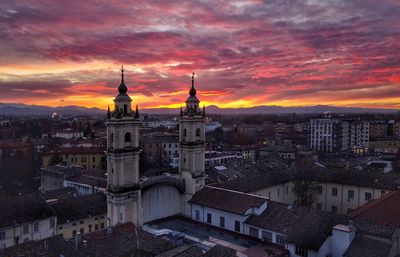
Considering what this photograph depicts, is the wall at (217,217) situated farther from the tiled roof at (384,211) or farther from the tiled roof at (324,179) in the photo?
the tiled roof at (384,211)

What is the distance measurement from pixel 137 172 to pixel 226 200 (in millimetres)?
9081

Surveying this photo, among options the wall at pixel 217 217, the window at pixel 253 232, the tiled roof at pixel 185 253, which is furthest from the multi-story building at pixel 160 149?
the tiled roof at pixel 185 253

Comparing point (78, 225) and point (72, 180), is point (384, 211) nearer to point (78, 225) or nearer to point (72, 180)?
point (78, 225)

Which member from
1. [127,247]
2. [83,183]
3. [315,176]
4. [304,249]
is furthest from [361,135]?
→ [127,247]

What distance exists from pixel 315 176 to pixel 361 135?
95164mm

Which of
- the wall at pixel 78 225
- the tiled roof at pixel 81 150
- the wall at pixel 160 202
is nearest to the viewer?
the wall at pixel 160 202

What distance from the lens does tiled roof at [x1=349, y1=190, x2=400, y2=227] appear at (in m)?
30.1

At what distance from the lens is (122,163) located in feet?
108

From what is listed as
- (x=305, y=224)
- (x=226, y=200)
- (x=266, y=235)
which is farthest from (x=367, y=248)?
(x=226, y=200)

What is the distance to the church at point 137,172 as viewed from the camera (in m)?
32.9

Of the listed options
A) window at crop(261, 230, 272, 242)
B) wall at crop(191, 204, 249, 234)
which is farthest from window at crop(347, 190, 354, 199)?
window at crop(261, 230, 272, 242)

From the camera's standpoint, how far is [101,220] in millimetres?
39438

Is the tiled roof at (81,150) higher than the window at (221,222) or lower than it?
higher

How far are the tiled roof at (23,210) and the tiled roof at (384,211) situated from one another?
27.8 m
